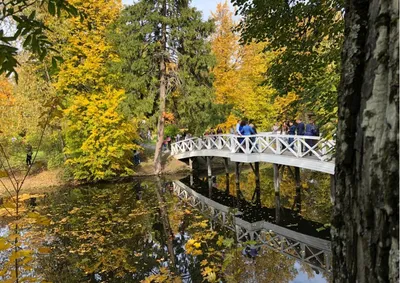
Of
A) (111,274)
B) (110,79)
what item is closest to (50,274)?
(111,274)

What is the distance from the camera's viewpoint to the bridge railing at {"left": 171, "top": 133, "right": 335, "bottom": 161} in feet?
34.2

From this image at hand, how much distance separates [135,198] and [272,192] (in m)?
5.54

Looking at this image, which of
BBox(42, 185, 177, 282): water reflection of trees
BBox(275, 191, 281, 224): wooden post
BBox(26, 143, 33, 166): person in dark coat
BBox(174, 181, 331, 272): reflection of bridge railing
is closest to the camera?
BBox(42, 185, 177, 282): water reflection of trees

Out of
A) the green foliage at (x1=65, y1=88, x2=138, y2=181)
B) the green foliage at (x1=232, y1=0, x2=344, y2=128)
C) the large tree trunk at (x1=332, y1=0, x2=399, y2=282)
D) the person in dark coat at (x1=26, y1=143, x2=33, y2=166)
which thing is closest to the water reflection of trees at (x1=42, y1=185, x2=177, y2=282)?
the green foliage at (x1=65, y1=88, x2=138, y2=181)

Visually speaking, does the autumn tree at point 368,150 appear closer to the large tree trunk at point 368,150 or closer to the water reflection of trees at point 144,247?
the large tree trunk at point 368,150

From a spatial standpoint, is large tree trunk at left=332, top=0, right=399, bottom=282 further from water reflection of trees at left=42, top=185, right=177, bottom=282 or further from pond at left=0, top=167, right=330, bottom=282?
water reflection of trees at left=42, top=185, right=177, bottom=282

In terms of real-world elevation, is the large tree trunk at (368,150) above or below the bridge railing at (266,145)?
above

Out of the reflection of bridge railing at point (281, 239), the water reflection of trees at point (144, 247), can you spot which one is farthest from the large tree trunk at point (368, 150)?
the reflection of bridge railing at point (281, 239)

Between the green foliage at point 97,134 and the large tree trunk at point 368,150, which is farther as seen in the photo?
the green foliage at point 97,134

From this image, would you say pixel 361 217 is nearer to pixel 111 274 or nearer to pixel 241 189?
pixel 111 274

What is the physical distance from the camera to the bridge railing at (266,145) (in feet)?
34.2

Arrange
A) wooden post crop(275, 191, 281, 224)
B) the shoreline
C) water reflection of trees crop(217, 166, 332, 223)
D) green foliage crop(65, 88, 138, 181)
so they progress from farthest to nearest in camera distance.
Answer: the shoreline → green foliage crop(65, 88, 138, 181) → water reflection of trees crop(217, 166, 332, 223) → wooden post crop(275, 191, 281, 224)

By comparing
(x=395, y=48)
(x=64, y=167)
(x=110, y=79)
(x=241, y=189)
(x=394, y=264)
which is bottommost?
(x=241, y=189)

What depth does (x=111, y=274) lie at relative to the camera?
682 centimetres
